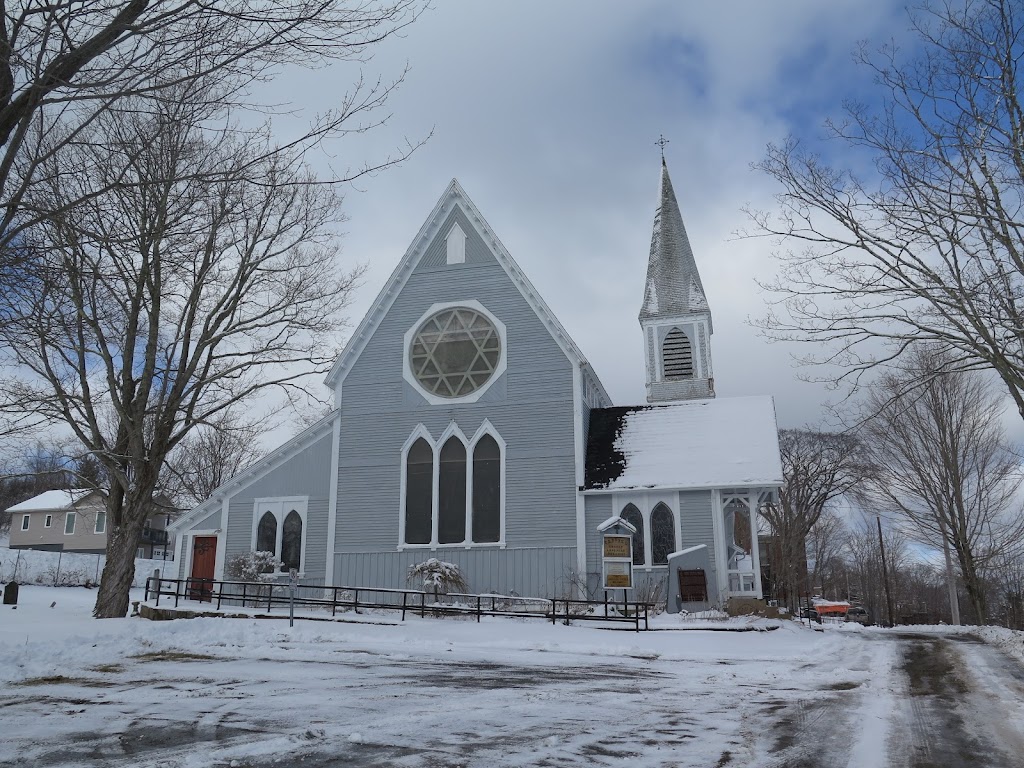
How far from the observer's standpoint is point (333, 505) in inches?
1009

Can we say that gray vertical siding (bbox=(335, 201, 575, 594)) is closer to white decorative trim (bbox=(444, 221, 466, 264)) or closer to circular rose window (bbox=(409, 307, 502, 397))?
white decorative trim (bbox=(444, 221, 466, 264))

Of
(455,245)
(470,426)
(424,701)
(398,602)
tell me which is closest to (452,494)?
(470,426)

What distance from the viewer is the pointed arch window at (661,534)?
76.8 feet

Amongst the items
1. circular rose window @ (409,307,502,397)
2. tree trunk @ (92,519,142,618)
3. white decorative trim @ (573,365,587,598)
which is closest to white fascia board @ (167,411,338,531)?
circular rose window @ (409,307,502,397)

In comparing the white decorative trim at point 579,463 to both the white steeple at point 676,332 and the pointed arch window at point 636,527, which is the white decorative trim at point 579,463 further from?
the white steeple at point 676,332

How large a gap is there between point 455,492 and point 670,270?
16329 mm

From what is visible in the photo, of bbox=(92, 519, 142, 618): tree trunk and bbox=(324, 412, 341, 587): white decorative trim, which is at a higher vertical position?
bbox=(324, 412, 341, 587): white decorative trim

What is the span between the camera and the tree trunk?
62.7 ft

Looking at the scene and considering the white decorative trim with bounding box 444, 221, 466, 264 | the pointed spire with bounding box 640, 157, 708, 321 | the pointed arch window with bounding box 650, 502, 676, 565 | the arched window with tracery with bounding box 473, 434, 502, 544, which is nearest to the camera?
the pointed arch window with bounding box 650, 502, 676, 565

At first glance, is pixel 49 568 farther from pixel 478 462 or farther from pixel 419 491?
pixel 478 462

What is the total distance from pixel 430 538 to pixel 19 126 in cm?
1867

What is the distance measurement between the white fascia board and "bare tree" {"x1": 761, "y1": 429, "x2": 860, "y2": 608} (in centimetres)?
2442

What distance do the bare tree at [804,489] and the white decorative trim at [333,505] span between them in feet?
78.3

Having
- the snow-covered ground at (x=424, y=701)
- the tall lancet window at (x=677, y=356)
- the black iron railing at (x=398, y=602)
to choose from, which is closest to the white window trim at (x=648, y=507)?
the black iron railing at (x=398, y=602)
